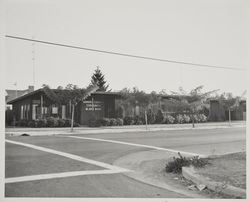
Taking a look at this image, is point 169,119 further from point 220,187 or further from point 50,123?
point 220,187

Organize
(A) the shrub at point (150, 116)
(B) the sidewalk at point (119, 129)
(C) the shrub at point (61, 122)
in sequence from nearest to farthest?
(B) the sidewalk at point (119, 129) < (C) the shrub at point (61, 122) < (A) the shrub at point (150, 116)

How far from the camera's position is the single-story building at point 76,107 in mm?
16375

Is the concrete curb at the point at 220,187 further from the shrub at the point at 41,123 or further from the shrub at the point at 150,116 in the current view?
the shrub at the point at 41,123

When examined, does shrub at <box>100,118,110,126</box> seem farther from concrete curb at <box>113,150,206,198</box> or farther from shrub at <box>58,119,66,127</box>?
concrete curb at <box>113,150,206,198</box>

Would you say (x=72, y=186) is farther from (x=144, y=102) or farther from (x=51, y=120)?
(x=144, y=102)

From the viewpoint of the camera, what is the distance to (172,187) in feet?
18.4

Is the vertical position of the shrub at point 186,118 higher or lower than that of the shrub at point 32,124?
higher

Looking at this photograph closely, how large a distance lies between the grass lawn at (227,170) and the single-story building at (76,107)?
891 cm

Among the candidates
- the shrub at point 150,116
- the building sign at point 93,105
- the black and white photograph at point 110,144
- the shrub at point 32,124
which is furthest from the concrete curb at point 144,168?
the building sign at point 93,105

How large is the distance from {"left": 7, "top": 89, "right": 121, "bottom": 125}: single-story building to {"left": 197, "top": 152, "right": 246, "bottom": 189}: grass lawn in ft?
29.2

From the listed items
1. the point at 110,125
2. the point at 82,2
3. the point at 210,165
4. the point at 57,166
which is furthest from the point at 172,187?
the point at 110,125

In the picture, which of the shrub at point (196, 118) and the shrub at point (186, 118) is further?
the shrub at point (196, 118)

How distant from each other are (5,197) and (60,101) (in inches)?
431

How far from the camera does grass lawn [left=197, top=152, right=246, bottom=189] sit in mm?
5625
